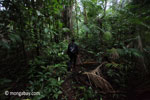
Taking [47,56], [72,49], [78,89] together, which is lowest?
[78,89]

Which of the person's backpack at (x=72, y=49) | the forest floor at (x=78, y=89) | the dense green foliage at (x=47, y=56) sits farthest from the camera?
the person's backpack at (x=72, y=49)

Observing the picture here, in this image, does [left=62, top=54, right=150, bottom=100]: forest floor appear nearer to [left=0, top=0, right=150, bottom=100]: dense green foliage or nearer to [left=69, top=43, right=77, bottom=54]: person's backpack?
[left=0, top=0, right=150, bottom=100]: dense green foliage

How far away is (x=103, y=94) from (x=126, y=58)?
82.2 inches

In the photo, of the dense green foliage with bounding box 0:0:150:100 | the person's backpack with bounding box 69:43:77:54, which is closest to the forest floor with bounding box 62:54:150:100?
the dense green foliage with bounding box 0:0:150:100

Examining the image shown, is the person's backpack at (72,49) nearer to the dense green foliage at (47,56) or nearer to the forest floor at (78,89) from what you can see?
the dense green foliage at (47,56)

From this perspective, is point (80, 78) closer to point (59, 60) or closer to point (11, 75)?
point (59, 60)

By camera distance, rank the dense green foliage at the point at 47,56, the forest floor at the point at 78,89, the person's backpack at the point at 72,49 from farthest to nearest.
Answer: the person's backpack at the point at 72,49 → the forest floor at the point at 78,89 → the dense green foliage at the point at 47,56

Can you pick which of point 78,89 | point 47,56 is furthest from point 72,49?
point 78,89

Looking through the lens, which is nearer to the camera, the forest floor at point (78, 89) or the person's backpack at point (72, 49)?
the forest floor at point (78, 89)

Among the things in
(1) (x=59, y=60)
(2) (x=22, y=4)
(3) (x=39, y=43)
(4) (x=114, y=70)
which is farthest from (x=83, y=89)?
(2) (x=22, y=4)

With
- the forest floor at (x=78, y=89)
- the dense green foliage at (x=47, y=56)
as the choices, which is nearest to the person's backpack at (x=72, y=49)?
the dense green foliage at (x=47, y=56)

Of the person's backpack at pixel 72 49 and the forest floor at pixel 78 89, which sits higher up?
the person's backpack at pixel 72 49

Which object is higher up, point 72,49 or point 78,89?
point 72,49

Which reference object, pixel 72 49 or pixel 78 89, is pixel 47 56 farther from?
pixel 78 89
